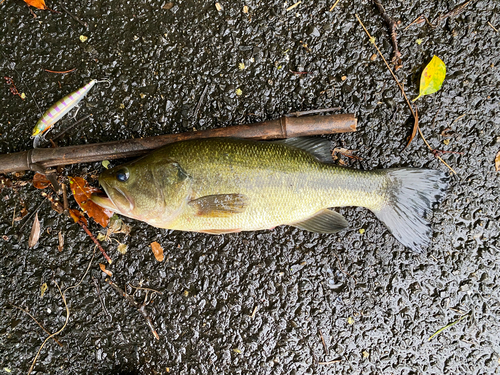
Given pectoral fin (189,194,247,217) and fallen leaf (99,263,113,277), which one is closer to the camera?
pectoral fin (189,194,247,217)

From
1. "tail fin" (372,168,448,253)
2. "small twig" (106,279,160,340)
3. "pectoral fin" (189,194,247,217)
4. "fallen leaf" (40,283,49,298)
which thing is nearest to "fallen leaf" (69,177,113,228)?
"small twig" (106,279,160,340)

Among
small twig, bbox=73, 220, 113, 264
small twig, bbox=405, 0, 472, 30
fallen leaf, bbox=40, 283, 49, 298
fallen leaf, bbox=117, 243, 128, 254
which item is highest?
small twig, bbox=405, 0, 472, 30

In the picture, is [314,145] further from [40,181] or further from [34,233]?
[34,233]

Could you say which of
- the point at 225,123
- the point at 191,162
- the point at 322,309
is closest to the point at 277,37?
the point at 225,123

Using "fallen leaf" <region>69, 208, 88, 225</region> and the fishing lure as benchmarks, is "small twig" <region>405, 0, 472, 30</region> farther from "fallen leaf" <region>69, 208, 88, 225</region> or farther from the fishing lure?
"fallen leaf" <region>69, 208, 88, 225</region>

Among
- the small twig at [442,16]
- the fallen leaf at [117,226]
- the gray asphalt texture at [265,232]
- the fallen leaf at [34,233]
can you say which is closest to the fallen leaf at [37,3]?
the gray asphalt texture at [265,232]

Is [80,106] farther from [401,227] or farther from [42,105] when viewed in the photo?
[401,227]
